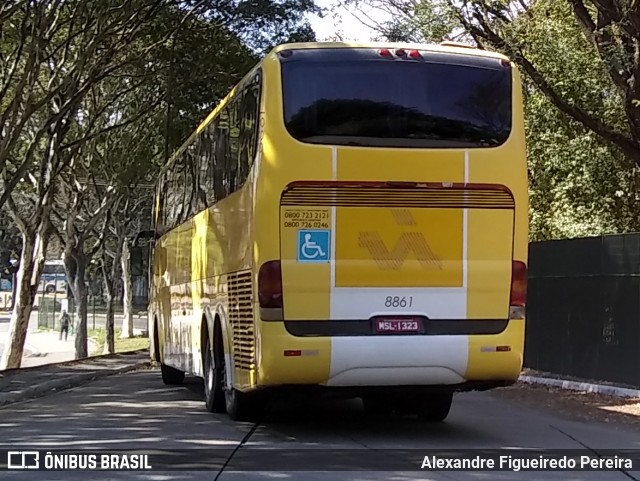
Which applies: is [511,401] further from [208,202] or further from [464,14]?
[464,14]

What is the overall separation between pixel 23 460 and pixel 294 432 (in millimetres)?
3182

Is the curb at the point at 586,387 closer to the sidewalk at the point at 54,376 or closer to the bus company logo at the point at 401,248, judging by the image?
the bus company logo at the point at 401,248

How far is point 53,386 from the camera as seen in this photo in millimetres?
17141

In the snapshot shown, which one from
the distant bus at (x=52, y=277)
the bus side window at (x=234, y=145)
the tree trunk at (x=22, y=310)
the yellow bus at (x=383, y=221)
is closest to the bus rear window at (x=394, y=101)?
the yellow bus at (x=383, y=221)

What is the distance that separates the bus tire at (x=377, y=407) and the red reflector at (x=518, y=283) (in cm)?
303

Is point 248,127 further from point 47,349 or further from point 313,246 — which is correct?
point 47,349

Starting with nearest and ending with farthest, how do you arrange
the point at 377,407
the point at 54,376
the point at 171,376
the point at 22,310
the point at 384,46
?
the point at 384,46
the point at 377,407
the point at 171,376
the point at 54,376
the point at 22,310

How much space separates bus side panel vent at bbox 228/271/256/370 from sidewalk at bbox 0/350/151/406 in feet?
16.6

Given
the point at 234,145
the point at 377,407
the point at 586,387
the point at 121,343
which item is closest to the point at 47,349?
the point at 121,343

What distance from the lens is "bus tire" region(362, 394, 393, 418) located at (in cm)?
1266

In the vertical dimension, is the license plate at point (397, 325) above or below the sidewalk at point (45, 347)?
above

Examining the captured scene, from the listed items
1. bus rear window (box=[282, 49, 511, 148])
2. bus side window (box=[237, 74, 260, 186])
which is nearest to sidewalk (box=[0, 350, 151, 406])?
bus side window (box=[237, 74, 260, 186])

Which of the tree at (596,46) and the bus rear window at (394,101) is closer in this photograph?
the bus rear window at (394,101)

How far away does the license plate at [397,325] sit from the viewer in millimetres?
9875
